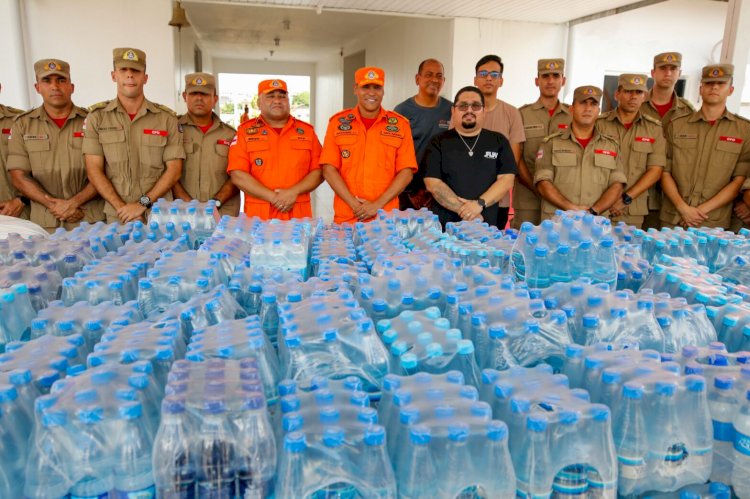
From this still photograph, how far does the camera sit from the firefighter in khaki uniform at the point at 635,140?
14.5ft

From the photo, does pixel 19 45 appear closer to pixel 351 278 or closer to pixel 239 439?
pixel 351 278

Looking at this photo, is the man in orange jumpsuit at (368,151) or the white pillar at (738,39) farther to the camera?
the white pillar at (738,39)

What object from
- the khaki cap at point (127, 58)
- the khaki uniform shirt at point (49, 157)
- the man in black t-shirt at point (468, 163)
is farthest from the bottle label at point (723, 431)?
the khaki uniform shirt at point (49, 157)

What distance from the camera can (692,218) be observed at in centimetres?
434

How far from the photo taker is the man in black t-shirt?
12.5 feet

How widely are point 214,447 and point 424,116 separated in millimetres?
3925

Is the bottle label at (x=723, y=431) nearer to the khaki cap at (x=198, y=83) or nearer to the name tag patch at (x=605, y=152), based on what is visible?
the name tag patch at (x=605, y=152)

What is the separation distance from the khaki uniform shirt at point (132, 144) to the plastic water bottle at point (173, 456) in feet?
11.3

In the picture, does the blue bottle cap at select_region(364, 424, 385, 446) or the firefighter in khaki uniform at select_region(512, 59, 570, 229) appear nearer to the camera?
the blue bottle cap at select_region(364, 424, 385, 446)

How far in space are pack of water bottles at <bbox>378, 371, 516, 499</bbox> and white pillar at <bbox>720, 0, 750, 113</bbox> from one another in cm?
551

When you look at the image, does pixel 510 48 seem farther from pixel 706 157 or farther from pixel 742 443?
pixel 742 443

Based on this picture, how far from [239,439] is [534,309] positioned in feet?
3.01

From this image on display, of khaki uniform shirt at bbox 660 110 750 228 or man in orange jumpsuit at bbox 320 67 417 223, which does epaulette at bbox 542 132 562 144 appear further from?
man in orange jumpsuit at bbox 320 67 417 223

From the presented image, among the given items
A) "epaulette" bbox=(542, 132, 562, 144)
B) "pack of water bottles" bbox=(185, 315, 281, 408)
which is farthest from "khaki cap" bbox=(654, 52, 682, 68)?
"pack of water bottles" bbox=(185, 315, 281, 408)
